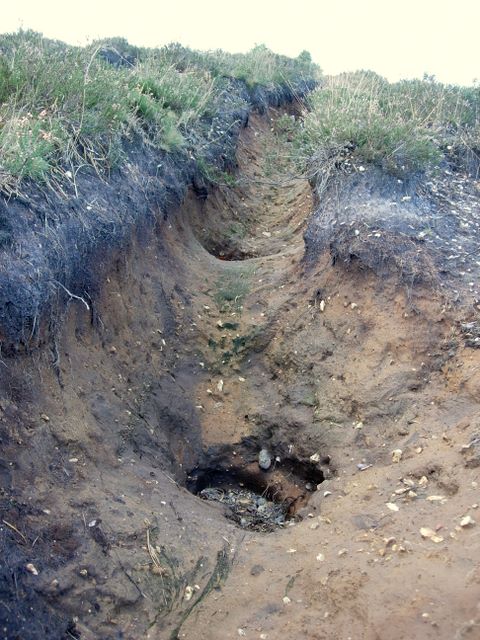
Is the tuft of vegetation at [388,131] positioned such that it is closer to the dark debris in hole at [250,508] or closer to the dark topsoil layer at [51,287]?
the dark topsoil layer at [51,287]

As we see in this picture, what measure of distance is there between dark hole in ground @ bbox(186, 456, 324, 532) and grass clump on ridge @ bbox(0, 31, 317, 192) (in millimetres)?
2619

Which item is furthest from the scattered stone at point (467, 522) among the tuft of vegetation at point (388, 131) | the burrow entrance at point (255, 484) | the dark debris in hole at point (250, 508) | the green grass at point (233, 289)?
the tuft of vegetation at point (388, 131)

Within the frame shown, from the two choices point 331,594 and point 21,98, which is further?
point 21,98

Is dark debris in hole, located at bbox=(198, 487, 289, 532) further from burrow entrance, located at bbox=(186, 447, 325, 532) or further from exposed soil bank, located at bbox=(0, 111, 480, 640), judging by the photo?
exposed soil bank, located at bbox=(0, 111, 480, 640)

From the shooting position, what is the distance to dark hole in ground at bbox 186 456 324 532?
15.5ft

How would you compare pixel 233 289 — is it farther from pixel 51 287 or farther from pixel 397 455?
pixel 397 455

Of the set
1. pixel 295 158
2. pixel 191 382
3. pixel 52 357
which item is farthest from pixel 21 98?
pixel 295 158

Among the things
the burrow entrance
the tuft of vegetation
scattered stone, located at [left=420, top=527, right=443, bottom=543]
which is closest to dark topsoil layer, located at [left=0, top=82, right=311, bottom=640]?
the burrow entrance

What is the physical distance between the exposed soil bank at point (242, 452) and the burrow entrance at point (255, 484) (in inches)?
0.8

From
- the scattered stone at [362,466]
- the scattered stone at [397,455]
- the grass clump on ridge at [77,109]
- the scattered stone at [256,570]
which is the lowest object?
the scattered stone at [256,570]

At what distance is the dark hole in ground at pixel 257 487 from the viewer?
4719mm

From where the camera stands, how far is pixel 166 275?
229 inches

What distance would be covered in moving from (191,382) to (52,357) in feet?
5.01

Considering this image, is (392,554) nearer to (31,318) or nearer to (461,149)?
(31,318)
